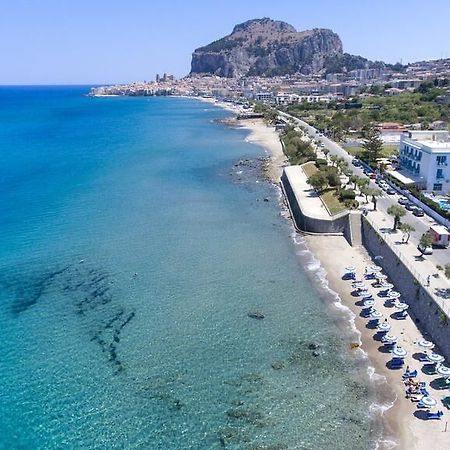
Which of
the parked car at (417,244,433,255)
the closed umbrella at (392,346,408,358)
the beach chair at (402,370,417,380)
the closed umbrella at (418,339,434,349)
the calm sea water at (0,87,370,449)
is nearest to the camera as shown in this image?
the calm sea water at (0,87,370,449)

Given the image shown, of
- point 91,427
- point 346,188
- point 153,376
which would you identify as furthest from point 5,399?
point 346,188

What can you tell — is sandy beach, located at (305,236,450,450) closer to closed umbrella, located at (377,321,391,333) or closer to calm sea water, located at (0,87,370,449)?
closed umbrella, located at (377,321,391,333)

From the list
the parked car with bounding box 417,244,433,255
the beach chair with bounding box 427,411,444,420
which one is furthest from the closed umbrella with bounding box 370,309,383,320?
the beach chair with bounding box 427,411,444,420

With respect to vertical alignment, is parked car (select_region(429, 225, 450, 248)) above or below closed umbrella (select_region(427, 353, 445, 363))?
above

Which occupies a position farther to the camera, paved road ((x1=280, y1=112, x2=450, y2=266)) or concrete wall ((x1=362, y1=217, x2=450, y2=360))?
paved road ((x1=280, y1=112, x2=450, y2=266))

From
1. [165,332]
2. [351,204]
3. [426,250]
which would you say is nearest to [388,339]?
[426,250]

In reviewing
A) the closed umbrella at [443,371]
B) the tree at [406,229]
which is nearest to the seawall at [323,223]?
the tree at [406,229]
